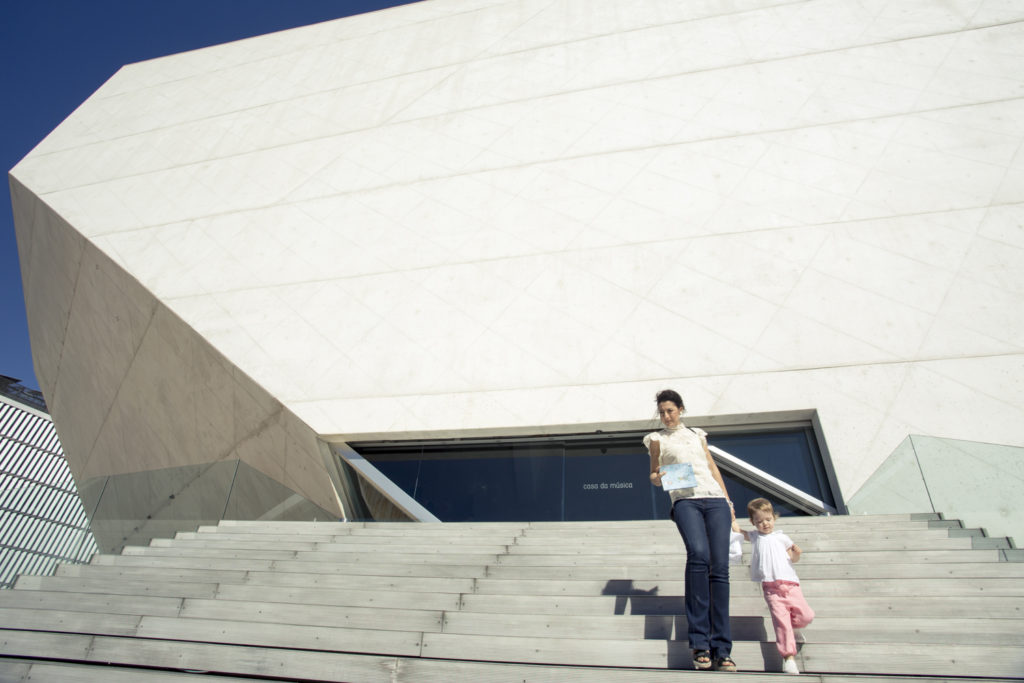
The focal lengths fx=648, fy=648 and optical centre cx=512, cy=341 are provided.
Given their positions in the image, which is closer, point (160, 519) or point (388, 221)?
point (160, 519)

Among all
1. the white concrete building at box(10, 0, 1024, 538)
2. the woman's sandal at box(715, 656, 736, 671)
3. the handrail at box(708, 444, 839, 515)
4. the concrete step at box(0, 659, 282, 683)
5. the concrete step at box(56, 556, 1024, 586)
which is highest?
the white concrete building at box(10, 0, 1024, 538)

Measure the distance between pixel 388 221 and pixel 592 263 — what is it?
3.41 meters

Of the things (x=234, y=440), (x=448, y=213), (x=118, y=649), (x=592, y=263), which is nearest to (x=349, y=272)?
(x=448, y=213)

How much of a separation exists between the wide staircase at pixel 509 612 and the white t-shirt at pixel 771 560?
0.32m

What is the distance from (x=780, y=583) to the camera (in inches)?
115

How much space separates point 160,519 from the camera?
668 centimetres

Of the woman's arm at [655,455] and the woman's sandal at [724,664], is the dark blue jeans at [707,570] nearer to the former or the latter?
the woman's sandal at [724,664]

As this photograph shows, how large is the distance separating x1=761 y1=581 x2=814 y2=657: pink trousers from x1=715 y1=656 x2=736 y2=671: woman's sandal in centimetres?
24

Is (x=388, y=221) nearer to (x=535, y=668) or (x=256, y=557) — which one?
(x=256, y=557)

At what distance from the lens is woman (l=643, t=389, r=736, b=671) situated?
273 cm

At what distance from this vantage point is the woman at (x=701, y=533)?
273cm

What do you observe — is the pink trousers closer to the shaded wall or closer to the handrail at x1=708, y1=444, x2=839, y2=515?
the handrail at x1=708, y1=444, x2=839, y2=515

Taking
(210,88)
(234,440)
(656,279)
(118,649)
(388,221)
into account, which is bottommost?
(118,649)

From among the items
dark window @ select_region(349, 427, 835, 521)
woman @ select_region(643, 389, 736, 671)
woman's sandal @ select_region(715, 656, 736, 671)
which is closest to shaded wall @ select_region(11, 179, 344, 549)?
dark window @ select_region(349, 427, 835, 521)
